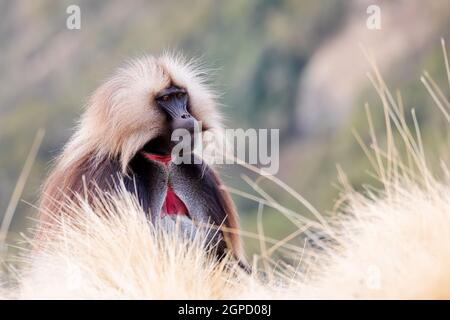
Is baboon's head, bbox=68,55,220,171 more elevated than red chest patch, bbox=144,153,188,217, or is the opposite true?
baboon's head, bbox=68,55,220,171

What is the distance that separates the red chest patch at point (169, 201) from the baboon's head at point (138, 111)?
47 mm

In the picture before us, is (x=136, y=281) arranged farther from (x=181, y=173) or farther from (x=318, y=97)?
(x=318, y=97)

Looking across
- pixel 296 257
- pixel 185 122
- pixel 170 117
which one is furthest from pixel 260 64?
pixel 296 257

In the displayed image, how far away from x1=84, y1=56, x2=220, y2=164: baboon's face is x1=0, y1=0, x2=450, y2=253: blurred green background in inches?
778

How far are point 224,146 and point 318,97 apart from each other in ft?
100

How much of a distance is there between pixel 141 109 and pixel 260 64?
32984mm

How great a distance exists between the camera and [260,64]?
39594 millimetres

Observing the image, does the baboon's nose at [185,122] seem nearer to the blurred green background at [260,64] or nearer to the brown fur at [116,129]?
the brown fur at [116,129]

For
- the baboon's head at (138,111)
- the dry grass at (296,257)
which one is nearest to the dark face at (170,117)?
the baboon's head at (138,111)

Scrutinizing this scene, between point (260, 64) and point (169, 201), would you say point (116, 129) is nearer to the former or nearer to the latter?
point (169, 201)

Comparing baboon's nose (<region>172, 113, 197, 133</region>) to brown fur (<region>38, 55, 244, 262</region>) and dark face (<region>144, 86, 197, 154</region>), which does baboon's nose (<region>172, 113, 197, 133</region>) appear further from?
brown fur (<region>38, 55, 244, 262</region>)

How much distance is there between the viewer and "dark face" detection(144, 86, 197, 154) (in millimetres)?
6746

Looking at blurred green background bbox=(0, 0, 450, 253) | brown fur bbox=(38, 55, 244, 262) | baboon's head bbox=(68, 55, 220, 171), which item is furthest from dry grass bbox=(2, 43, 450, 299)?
blurred green background bbox=(0, 0, 450, 253)

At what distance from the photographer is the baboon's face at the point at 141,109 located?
6.74 metres
